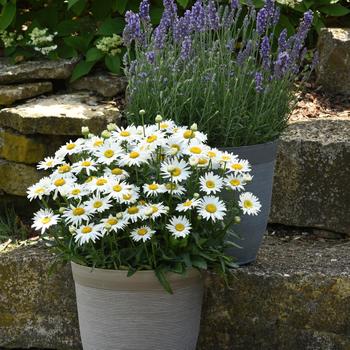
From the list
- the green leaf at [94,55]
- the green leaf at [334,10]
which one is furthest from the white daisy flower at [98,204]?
the green leaf at [334,10]

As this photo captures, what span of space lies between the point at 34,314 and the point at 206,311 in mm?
773

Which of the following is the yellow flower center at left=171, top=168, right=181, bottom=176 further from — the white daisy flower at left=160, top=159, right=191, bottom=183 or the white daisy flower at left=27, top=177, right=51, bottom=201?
the white daisy flower at left=27, top=177, right=51, bottom=201

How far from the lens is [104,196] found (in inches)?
106

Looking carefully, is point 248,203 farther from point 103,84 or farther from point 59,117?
point 103,84

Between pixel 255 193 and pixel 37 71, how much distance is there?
6.14 ft

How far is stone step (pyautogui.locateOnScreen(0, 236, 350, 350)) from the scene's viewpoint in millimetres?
3068

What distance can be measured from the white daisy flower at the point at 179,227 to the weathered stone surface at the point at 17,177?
71.0 inches

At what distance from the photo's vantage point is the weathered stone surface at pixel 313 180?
3.73 m

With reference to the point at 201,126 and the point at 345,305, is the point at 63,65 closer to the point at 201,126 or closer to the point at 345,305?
the point at 201,126

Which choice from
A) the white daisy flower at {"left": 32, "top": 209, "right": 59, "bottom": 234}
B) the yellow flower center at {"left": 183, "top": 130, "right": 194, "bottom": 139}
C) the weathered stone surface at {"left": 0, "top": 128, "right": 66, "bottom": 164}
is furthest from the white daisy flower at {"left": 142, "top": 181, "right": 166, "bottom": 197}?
the weathered stone surface at {"left": 0, "top": 128, "right": 66, "bottom": 164}

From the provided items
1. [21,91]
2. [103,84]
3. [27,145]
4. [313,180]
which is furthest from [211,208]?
[21,91]

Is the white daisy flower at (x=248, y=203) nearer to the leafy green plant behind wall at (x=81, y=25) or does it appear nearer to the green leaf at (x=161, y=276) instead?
the green leaf at (x=161, y=276)

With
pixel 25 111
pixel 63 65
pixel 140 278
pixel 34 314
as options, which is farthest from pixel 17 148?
pixel 140 278

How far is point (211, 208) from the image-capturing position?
2.61 metres
